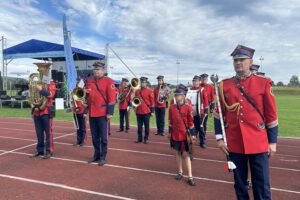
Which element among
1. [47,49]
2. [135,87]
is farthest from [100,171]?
[47,49]

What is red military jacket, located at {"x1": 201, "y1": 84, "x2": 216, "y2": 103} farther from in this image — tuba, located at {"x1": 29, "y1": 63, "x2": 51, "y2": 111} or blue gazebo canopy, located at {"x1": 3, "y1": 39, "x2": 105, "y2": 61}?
blue gazebo canopy, located at {"x1": 3, "y1": 39, "x2": 105, "y2": 61}

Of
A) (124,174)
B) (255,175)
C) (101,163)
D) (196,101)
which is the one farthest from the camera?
(196,101)

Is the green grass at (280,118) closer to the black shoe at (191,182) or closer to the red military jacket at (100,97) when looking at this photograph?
the red military jacket at (100,97)

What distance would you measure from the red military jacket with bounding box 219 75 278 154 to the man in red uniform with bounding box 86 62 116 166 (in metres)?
3.29

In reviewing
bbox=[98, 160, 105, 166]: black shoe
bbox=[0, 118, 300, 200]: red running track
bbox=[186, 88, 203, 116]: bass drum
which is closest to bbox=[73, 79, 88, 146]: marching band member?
bbox=[0, 118, 300, 200]: red running track

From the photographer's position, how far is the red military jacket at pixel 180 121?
428 cm

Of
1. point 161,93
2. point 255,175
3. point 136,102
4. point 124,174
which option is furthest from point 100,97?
point 161,93

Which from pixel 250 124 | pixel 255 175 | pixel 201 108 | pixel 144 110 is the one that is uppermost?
pixel 250 124

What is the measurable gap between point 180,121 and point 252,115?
1.89 metres

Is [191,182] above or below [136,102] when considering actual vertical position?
below

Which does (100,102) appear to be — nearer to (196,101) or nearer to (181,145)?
(181,145)

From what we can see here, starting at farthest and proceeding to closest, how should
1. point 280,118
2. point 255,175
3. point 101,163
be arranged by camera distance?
point 280,118 < point 101,163 < point 255,175

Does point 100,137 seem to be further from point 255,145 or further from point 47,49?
point 47,49

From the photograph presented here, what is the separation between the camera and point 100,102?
5.24 metres
